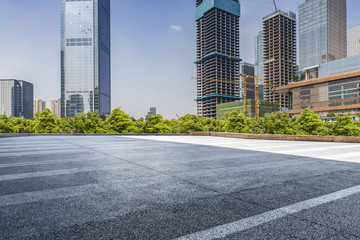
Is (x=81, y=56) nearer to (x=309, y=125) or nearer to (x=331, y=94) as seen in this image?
(x=331, y=94)

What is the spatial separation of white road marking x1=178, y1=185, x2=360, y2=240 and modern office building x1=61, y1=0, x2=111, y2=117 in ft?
587

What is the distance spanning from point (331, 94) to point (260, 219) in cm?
14734

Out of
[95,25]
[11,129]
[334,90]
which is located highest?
[95,25]

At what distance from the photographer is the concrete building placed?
11469 centimetres

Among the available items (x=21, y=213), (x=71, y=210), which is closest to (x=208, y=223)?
(x=71, y=210)

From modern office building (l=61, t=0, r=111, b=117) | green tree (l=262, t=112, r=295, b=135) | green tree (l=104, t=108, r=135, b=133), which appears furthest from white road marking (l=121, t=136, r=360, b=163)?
modern office building (l=61, t=0, r=111, b=117)

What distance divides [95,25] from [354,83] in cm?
17653

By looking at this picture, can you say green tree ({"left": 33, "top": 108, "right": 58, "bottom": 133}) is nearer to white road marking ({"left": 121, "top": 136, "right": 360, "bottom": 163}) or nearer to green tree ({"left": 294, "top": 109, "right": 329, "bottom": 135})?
white road marking ({"left": 121, "top": 136, "right": 360, "bottom": 163})

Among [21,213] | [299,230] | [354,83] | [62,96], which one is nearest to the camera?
[299,230]

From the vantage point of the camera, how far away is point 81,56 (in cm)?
17262

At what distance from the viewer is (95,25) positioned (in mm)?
175625

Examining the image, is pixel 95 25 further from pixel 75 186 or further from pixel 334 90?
pixel 75 186

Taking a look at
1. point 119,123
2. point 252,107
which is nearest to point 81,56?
point 252,107

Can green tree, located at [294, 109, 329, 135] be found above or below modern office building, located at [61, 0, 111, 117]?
below
